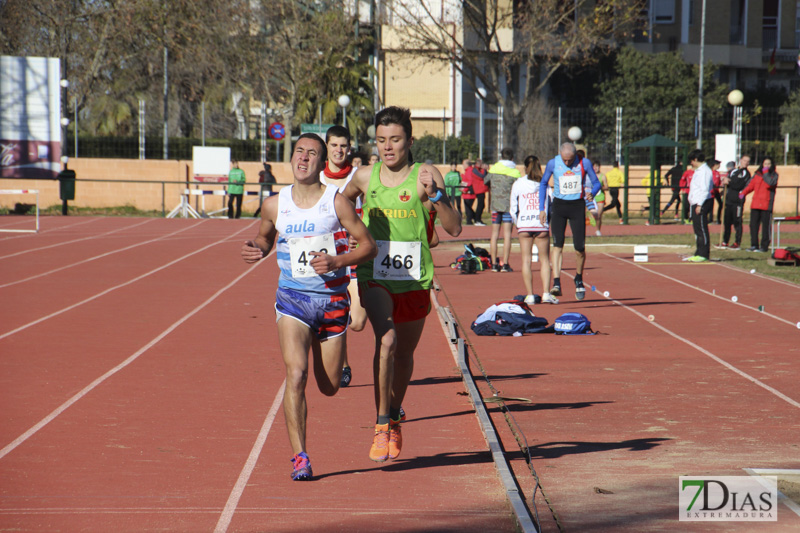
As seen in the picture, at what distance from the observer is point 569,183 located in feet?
42.4

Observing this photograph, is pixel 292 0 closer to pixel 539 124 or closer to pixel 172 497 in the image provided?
pixel 539 124

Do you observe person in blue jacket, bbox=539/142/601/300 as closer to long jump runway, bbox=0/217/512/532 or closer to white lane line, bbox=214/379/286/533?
long jump runway, bbox=0/217/512/532

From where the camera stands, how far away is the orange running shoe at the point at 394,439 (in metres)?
5.84

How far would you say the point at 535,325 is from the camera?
36.5 ft

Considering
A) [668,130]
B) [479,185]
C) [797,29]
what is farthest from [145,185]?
[797,29]

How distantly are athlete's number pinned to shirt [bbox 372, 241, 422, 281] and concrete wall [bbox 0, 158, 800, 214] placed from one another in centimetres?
2899

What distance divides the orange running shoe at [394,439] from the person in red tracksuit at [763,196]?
54.1 ft


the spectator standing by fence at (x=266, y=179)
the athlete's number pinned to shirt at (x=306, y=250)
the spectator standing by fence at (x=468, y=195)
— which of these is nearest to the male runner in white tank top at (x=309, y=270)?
the athlete's number pinned to shirt at (x=306, y=250)

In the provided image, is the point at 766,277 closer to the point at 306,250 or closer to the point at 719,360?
the point at 719,360

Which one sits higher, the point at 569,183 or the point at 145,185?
the point at 569,183

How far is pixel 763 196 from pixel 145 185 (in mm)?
22049

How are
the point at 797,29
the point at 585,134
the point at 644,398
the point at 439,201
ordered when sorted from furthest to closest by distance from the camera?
1. the point at 797,29
2. the point at 585,134
3. the point at 644,398
4. the point at 439,201

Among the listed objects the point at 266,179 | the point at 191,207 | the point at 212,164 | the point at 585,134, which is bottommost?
the point at 191,207

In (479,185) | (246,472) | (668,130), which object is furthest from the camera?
(668,130)
